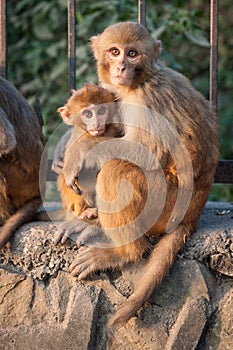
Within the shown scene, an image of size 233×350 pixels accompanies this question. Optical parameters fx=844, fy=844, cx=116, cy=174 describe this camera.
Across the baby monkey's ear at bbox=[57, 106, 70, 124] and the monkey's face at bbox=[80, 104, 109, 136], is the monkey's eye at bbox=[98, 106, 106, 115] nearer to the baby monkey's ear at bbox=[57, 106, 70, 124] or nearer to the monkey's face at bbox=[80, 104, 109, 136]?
the monkey's face at bbox=[80, 104, 109, 136]

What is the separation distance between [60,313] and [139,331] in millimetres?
424

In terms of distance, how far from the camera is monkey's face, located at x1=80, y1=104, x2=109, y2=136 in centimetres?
452

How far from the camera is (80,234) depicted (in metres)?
4.50

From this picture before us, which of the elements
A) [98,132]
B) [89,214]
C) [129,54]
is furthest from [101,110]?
[89,214]

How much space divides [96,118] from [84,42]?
3.64m

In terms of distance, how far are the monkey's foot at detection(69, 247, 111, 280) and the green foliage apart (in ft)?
10.7

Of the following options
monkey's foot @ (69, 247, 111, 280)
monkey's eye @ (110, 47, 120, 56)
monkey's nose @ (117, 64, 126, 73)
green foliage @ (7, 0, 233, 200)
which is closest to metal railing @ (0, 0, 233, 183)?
monkey's eye @ (110, 47, 120, 56)

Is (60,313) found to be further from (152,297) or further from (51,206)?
(51,206)

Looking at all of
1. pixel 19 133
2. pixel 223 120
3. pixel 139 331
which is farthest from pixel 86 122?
pixel 223 120

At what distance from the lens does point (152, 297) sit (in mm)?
4371

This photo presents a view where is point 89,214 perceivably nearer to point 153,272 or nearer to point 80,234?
point 80,234

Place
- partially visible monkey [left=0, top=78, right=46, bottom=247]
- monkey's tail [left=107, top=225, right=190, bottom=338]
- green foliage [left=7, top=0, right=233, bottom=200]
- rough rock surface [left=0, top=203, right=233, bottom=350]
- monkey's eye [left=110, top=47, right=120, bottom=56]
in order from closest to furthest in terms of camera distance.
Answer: monkey's tail [left=107, top=225, right=190, bottom=338], rough rock surface [left=0, top=203, right=233, bottom=350], monkey's eye [left=110, top=47, right=120, bottom=56], partially visible monkey [left=0, top=78, right=46, bottom=247], green foliage [left=7, top=0, right=233, bottom=200]

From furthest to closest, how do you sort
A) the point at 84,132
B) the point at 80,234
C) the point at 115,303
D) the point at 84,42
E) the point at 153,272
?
the point at 84,42, the point at 84,132, the point at 80,234, the point at 115,303, the point at 153,272

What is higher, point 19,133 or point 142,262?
point 19,133
